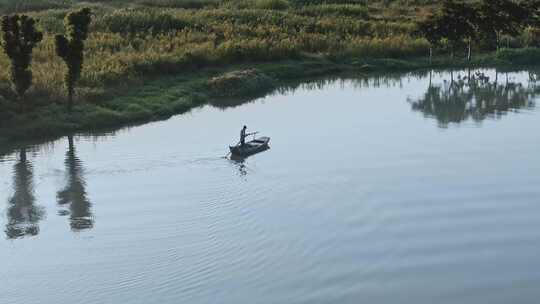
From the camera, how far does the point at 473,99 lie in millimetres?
37781

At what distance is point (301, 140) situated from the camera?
91.7 ft

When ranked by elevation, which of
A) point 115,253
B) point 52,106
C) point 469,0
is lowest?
point 115,253

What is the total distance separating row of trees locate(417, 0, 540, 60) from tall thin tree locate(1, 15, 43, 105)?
26.0 meters

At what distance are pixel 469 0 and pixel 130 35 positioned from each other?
41.2 m

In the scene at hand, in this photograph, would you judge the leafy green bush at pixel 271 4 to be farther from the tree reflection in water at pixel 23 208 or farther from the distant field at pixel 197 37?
the tree reflection in water at pixel 23 208

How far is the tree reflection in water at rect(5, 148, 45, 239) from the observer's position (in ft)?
61.6

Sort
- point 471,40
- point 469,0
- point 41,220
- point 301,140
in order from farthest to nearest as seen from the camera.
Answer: point 469,0 → point 471,40 → point 301,140 → point 41,220

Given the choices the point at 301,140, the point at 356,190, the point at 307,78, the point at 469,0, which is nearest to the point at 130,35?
the point at 307,78

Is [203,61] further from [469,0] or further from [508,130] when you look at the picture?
[469,0]

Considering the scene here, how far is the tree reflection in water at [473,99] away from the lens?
109ft

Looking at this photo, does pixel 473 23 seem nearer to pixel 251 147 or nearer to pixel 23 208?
pixel 251 147

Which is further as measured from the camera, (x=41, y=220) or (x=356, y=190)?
(x=356, y=190)

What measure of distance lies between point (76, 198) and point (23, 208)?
1.42 meters

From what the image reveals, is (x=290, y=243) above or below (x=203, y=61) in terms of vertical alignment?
below
